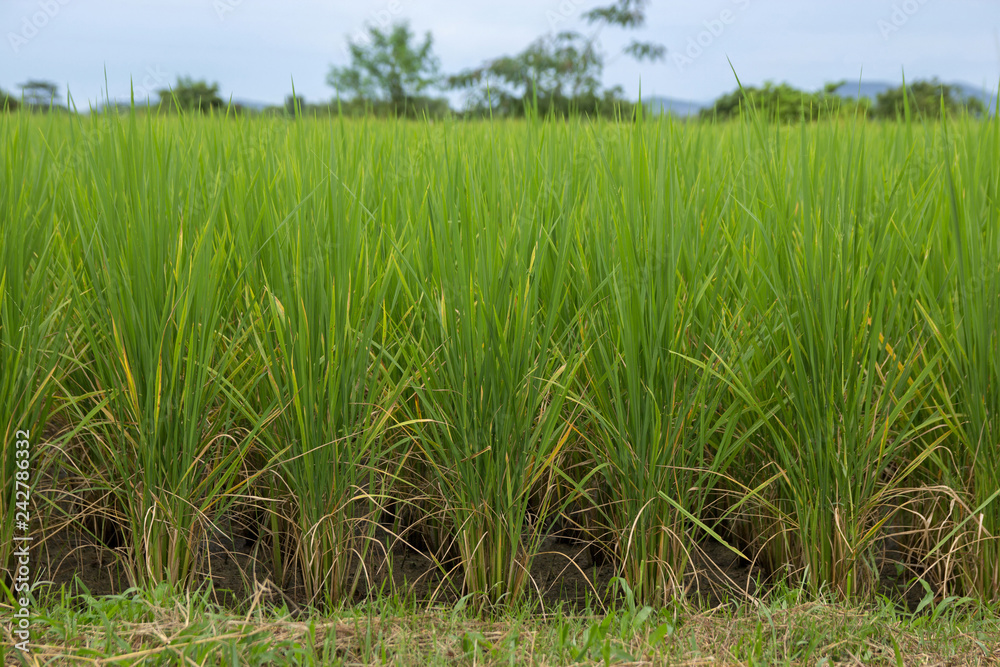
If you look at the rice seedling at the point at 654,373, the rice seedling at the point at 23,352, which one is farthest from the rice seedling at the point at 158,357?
the rice seedling at the point at 654,373

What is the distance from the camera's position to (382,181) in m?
2.57

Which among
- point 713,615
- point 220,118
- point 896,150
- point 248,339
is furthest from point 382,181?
point 896,150

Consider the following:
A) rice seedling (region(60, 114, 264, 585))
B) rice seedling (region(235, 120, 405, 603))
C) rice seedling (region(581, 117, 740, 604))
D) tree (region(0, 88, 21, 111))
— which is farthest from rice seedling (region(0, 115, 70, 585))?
rice seedling (region(581, 117, 740, 604))

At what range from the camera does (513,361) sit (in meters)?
1.92

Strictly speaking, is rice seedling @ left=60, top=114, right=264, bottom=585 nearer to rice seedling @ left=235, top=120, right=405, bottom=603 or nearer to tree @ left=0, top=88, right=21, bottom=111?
rice seedling @ left=235, top=120, right=405, bottom=603

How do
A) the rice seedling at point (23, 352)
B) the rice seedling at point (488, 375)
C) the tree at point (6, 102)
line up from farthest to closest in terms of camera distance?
the tree at point (6, 102)
the rice seedling at point (23, 352)
the rice seedling at point (488, 375)

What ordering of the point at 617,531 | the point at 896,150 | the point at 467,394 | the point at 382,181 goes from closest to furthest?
the point at 467,394, the point at 617,531, the point at 382,181, the point at 896,150

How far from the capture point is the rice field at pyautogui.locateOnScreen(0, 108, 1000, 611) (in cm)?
195

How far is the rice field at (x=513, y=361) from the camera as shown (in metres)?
1.95

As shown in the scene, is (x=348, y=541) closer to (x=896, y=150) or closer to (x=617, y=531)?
(x=617, y=531)

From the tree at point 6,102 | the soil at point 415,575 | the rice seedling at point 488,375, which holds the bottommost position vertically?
the soil at point 415,575

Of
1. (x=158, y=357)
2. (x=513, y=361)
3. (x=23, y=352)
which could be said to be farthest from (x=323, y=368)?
(x=23, y=352)

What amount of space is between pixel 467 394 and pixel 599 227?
0.65 m

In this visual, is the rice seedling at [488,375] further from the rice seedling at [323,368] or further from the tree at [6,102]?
the tree at [6,102]
